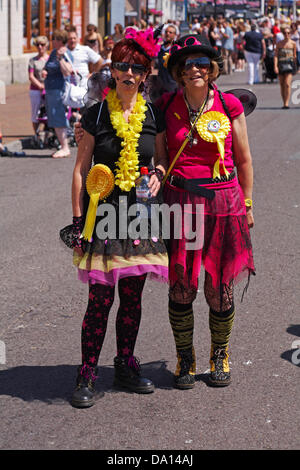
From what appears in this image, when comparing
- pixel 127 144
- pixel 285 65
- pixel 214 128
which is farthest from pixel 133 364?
pixel 285 65

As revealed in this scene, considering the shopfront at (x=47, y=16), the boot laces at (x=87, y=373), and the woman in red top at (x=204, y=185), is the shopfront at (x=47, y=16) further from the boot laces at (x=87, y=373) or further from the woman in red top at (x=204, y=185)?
the boot laces at (x=87, y=373)

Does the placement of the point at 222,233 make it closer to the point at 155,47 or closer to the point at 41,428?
the point at 155,47

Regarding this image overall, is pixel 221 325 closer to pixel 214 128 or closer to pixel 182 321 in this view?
pixel 182 321

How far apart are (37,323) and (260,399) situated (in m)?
1.82

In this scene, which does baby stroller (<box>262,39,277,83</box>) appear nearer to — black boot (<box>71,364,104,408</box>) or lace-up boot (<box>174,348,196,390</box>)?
lace-up boot (<box>174,348,196,390</box>)

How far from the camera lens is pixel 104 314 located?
4527 mm

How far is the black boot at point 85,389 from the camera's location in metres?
4.50

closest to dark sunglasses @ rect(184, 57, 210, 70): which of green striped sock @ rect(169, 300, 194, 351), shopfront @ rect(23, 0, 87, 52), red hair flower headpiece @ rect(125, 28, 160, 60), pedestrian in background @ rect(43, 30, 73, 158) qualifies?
red hair flower headpiece @ rect(125, 28, 160, 60)

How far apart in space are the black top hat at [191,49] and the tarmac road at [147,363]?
1.33 m

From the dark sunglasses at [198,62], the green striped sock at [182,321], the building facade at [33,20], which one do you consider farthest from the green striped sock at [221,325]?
the building facade at [33,20]

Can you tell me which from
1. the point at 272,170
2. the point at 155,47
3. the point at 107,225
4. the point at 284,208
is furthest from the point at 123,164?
the point at 272,170

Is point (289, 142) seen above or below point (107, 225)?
below

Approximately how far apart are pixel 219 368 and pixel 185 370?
0.61 ft
